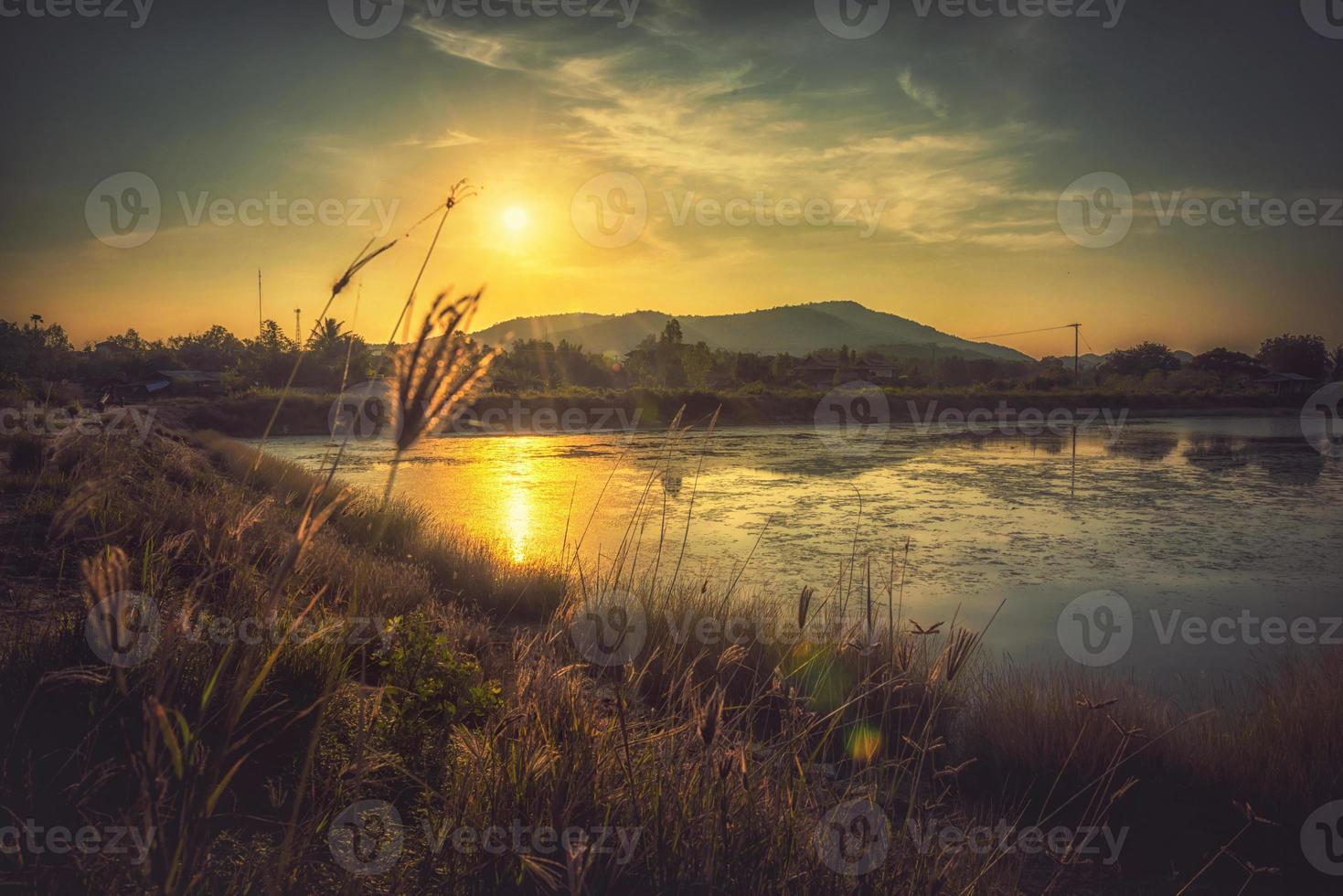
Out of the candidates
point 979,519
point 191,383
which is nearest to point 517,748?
point 979,519

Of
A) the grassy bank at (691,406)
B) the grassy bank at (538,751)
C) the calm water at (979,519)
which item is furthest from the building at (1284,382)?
the grassy bank at (538,751)

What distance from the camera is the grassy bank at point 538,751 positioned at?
78.5 inches

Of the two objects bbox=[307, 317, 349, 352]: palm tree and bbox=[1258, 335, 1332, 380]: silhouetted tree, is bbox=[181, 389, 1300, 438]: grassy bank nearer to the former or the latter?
bbox=[307, 317, 349, 352]: palm tree

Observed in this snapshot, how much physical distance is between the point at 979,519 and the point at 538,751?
11893mm

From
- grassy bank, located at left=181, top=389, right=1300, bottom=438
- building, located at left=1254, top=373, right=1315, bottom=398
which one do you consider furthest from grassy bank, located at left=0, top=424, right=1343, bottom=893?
building, located at left=1254, top=373, right=1315, bottom=398

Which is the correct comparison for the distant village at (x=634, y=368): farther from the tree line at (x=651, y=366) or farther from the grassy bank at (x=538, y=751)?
the grassy bank at (x=538, y=751)

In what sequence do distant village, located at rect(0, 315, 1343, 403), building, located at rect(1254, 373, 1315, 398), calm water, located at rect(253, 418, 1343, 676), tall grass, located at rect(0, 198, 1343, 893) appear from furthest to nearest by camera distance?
building, located at rect(1254, 373, 1315, 398)
distant village, located at rect(0, 315, 1343, 403)
calm water, located at rect(253, 418, 1343, 676)
tall grass, located at rect(0, 198, 1343, 893)

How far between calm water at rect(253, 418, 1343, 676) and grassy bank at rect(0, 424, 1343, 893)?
1502 millimetres

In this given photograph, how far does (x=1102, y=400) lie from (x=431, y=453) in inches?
1674

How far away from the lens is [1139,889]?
11.6 feet

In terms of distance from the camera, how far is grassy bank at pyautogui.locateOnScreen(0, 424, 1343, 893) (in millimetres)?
1994

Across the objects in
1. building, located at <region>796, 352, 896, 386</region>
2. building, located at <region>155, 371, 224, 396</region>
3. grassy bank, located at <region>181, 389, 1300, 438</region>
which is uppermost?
building, located at <region>796, 352, 896, 386</region>

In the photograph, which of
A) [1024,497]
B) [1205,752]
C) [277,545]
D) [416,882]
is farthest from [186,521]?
[1024,497]

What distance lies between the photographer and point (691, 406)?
43.2m
